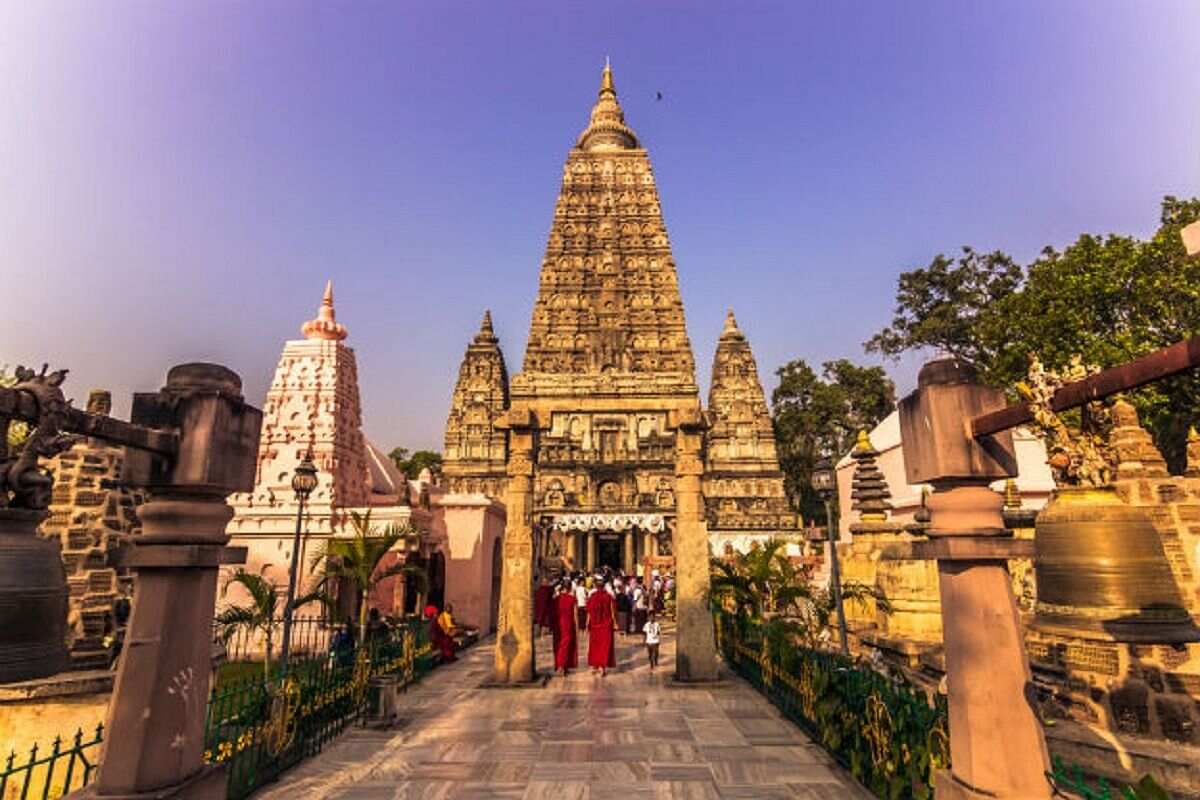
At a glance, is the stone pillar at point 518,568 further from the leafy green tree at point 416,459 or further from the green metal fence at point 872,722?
the leafy green tree at point 416,459

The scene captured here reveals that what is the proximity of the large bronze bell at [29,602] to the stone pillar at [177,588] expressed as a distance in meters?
0.34

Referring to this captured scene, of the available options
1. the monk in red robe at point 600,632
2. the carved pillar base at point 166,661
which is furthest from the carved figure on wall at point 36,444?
the monk in red robe at point 600,632

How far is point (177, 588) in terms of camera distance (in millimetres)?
3221

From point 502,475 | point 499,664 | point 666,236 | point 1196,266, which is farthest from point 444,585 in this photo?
point 666,236

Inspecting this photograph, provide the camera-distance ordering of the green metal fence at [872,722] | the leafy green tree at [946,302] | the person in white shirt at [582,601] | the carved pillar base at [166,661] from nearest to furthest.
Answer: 1. the carved pillar base at [166,661]
2. the green metal fence at [872,722]
3. the person in white shirt at [582,601]
4. the leafy green tree at [946,302]

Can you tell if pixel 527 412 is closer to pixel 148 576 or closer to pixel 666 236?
pixel 148 576

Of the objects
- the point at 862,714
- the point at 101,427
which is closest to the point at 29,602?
the point at 101,427

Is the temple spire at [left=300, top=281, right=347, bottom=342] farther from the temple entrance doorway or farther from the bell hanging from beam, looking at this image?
the temple entrance doorway

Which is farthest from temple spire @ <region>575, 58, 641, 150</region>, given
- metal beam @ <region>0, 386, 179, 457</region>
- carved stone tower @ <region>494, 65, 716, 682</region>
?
metal beam @ <region>0, 386, 179, 457</region>

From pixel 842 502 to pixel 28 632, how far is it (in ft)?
74.2

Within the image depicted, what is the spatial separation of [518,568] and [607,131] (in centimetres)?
5296

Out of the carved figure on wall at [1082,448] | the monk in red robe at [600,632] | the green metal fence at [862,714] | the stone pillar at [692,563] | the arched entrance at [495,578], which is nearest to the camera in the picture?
the carved figure on wall at [1082,448]

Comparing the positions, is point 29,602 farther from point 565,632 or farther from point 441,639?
point 441,639

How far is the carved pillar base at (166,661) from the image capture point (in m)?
3.03
